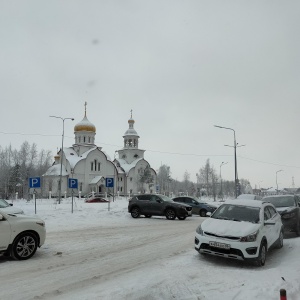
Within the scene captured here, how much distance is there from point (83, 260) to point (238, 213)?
15.2ft

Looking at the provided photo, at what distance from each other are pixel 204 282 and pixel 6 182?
227 feet

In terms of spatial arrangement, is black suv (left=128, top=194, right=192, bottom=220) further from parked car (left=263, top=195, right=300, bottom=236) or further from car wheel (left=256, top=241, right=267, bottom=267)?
car wheel (left=256, top=241, right=267, bottom=267)

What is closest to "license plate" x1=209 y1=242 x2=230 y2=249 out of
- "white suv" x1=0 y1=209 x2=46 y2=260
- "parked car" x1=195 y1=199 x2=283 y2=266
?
"parked car" x1=195 y1=199 x2=283 y2=266

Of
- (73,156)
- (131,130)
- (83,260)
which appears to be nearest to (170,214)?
(83,260)

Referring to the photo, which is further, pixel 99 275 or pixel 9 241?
pixel 9 241

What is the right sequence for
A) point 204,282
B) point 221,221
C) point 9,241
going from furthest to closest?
point 221,221 → point 9,241 → point 204,282

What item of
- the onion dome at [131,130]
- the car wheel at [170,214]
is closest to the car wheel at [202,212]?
the car wheel at [170,214]

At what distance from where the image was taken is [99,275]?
745 centimetres

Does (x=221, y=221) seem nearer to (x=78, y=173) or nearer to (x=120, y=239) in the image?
(x=120, y=239)

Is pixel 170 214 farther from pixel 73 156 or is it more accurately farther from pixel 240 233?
pixel 73 156

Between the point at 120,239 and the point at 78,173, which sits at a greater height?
the point at 78,173

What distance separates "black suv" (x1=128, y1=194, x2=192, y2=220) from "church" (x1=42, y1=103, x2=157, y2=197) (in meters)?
32.3

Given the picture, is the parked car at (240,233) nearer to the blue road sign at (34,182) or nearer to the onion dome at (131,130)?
the blue road sign at (34,182)

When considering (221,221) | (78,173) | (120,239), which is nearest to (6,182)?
(78,173)
